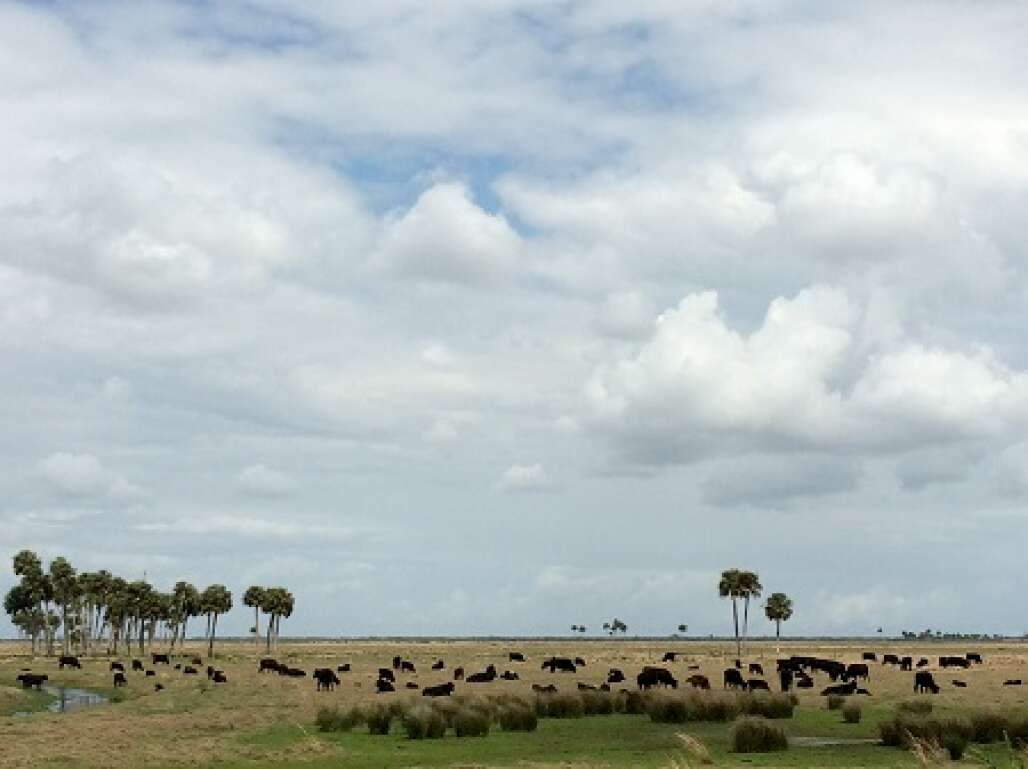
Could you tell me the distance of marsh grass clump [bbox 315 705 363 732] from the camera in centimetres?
4296

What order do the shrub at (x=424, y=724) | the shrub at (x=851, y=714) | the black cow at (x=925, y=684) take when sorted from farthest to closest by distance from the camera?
the black cow at (x=925, y=684), the shrub at (x=851, y=714), the shrub at (x=424, y=724)

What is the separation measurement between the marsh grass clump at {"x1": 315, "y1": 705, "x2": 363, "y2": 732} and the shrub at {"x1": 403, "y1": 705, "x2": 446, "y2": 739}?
3350mm

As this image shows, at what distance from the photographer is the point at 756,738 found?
34188 millimetres

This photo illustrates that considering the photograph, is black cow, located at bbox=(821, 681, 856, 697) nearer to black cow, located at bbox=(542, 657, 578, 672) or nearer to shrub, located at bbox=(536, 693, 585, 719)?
shrub, located at bbox=(536, 693, 585, 719)

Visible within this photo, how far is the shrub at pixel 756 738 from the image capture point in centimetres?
3403

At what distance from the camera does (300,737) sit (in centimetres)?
4044

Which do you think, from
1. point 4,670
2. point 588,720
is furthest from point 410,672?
point 588,720

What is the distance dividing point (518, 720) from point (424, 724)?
3813 mm

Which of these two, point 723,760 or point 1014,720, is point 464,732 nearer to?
point 723,760

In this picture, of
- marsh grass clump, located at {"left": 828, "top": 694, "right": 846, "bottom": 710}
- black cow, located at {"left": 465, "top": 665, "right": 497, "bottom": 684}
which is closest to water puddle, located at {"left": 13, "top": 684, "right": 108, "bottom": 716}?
black cow, located at {"left": 465, "top": 665, "right": 497, "bottom": 684}

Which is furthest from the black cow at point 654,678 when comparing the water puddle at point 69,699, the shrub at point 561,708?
the water puddle at point 69,699

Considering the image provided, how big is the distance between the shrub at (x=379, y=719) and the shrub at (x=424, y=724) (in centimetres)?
147

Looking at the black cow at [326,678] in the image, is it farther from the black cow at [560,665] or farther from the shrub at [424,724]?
the shrub at [424,724]

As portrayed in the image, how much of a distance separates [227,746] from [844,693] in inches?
1277
